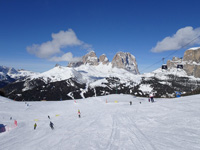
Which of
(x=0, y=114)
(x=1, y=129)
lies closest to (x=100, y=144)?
(x=1, y=129)

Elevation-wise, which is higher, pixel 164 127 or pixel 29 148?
pixel 164 127

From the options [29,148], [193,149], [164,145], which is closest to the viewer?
[193,149]

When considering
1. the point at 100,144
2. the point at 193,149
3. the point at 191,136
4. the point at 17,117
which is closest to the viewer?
the point at 193,149

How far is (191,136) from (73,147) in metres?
9.65

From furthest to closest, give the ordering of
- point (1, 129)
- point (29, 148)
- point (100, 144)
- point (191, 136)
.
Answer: point (1, 129), point (29, 148), point (100, 144), point (191, 136)

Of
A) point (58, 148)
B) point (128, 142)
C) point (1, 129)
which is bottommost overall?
point (1, 129)

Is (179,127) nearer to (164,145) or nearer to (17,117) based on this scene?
(164,145)

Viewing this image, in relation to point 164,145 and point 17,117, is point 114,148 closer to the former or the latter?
point 164,145

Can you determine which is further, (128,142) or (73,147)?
(73,147)

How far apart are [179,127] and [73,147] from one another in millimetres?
10097

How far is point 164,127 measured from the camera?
13.4m

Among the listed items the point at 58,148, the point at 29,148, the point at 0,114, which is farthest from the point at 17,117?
the point at 58,148

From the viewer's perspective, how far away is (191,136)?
407 inches

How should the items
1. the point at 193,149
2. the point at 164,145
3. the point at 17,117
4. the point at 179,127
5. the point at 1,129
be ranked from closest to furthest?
the point at 193,149, the point at 164,145, the point at 179,127, the point at 1,129, the point at 17,117
